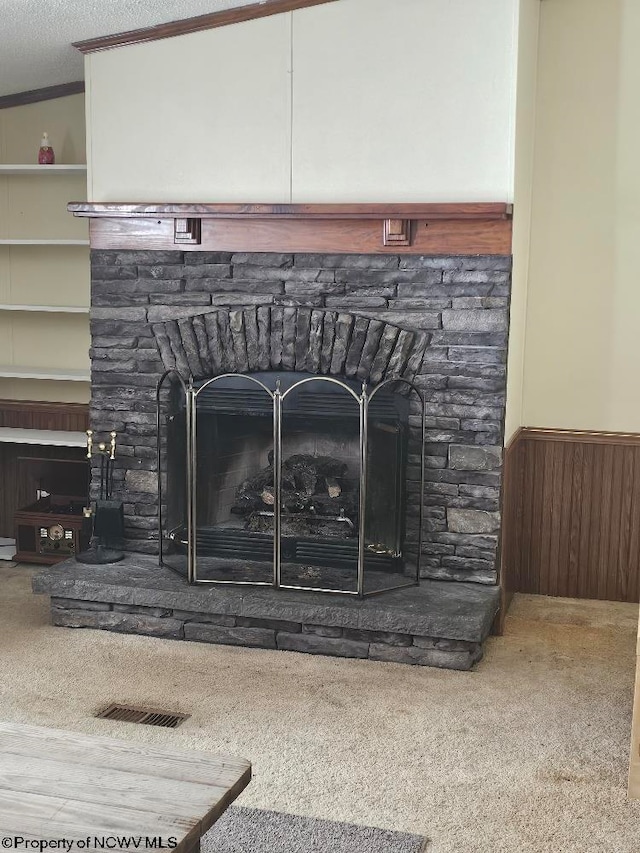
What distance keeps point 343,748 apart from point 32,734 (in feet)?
3.79

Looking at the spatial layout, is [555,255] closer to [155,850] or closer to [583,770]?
[583,770]

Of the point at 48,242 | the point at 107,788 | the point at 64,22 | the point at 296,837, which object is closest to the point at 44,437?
the point at 48,242

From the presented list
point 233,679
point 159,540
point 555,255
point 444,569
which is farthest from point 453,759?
point 555,255

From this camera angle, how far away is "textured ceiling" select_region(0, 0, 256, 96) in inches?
153

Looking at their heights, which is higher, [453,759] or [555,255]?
[555,255]

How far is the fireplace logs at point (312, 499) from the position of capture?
447 centimetres

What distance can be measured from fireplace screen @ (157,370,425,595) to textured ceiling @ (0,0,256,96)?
1.45 metres

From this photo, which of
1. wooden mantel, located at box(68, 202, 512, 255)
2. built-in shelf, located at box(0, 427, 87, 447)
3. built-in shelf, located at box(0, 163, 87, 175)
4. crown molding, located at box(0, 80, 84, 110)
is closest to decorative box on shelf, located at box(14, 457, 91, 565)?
built-in shelf, located at box(0, 427, 87, 447)

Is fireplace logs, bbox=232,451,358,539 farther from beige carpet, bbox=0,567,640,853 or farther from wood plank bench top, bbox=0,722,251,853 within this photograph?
wood plank bench top, bbox=0,722,251,853

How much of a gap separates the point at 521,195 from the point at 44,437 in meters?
2.56

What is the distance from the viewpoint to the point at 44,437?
5078 millimetres

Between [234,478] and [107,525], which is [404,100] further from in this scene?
[107,525]

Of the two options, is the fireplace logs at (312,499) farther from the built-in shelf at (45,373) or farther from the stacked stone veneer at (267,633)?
the built-in shelf at (45,373)

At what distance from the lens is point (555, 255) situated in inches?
182
